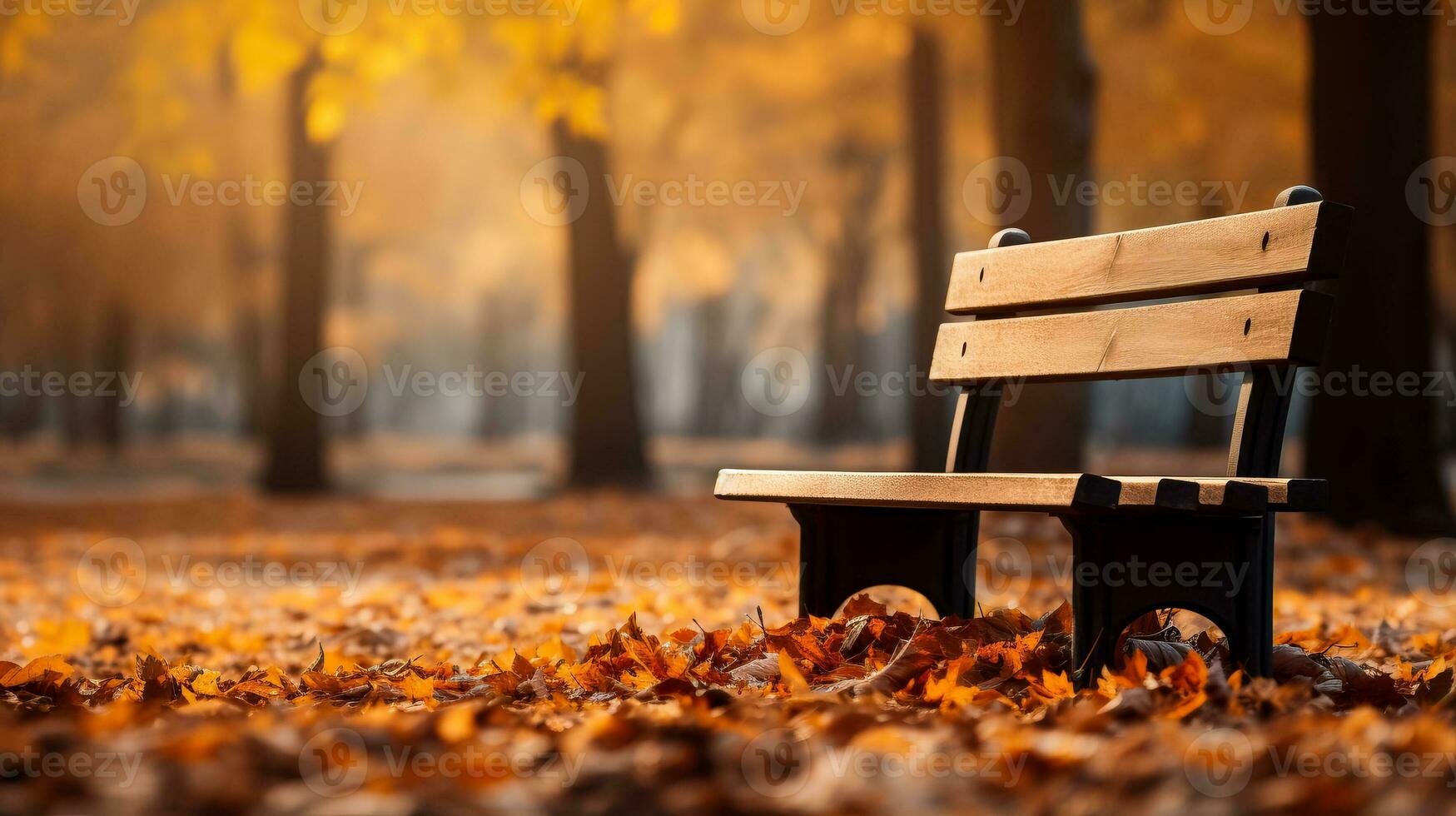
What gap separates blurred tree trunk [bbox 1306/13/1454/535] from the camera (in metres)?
6.71

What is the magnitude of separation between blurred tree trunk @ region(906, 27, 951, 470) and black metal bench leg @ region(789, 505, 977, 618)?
8544 millimetres

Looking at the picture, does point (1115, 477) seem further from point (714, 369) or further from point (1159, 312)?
point (714, 369)

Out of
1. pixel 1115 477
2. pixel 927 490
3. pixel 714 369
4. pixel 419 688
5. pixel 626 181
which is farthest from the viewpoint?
pixel 714 369

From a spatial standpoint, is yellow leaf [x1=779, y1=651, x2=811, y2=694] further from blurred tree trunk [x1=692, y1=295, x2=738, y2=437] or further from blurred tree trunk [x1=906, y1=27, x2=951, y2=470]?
blurred tree trunk [x1=692, y1=295, x2=738, y2=437]

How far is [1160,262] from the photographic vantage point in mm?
3230

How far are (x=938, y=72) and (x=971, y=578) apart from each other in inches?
371

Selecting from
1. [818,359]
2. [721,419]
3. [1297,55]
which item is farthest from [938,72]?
[721,419]

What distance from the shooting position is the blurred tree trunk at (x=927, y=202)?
1209cm

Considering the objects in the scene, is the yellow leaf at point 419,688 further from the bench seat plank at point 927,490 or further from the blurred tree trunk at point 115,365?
the blurred tree trunk at point 115,365

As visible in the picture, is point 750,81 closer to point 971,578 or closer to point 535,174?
point 535,174

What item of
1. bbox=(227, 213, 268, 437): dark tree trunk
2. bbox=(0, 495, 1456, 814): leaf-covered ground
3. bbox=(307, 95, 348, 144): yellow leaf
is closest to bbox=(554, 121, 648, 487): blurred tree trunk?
bbox=(307, 95, 348, 144): yellow leaf

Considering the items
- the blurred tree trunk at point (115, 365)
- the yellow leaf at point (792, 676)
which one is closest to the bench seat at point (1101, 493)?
Answer: the yellow leaf at point (792, 676)

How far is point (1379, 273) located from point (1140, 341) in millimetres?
4223

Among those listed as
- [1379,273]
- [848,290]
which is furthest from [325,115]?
[848,290]
